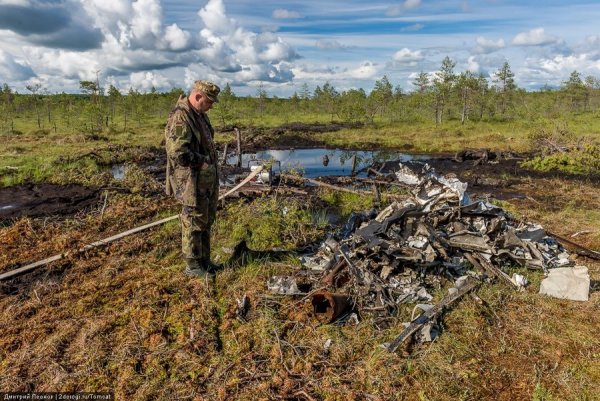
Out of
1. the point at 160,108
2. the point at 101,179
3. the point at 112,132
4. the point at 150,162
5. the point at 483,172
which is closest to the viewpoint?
the point at 101,179

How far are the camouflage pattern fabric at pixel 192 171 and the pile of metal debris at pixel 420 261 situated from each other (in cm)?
115

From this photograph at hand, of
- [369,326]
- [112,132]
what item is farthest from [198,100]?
[112,132]

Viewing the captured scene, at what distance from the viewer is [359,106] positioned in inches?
1425

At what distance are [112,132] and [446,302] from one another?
2774 cm

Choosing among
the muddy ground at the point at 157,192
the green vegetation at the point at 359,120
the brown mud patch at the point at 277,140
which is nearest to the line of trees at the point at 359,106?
the green vegetation at the point at 359,120

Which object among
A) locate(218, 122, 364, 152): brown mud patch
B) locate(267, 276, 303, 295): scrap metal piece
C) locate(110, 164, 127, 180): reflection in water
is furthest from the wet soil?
locate(218, 122, 364, 152): brown mud patch

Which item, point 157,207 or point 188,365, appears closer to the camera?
point 188,365

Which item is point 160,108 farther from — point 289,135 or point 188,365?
point 188,365

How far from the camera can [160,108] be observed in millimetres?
45406

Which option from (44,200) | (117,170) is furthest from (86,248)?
(117,170)

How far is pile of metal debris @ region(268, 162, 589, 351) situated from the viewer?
14.1ft

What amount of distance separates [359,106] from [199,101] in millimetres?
33118

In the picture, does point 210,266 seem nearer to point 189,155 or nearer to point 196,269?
point 196,269

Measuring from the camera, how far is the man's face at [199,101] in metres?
4.64
